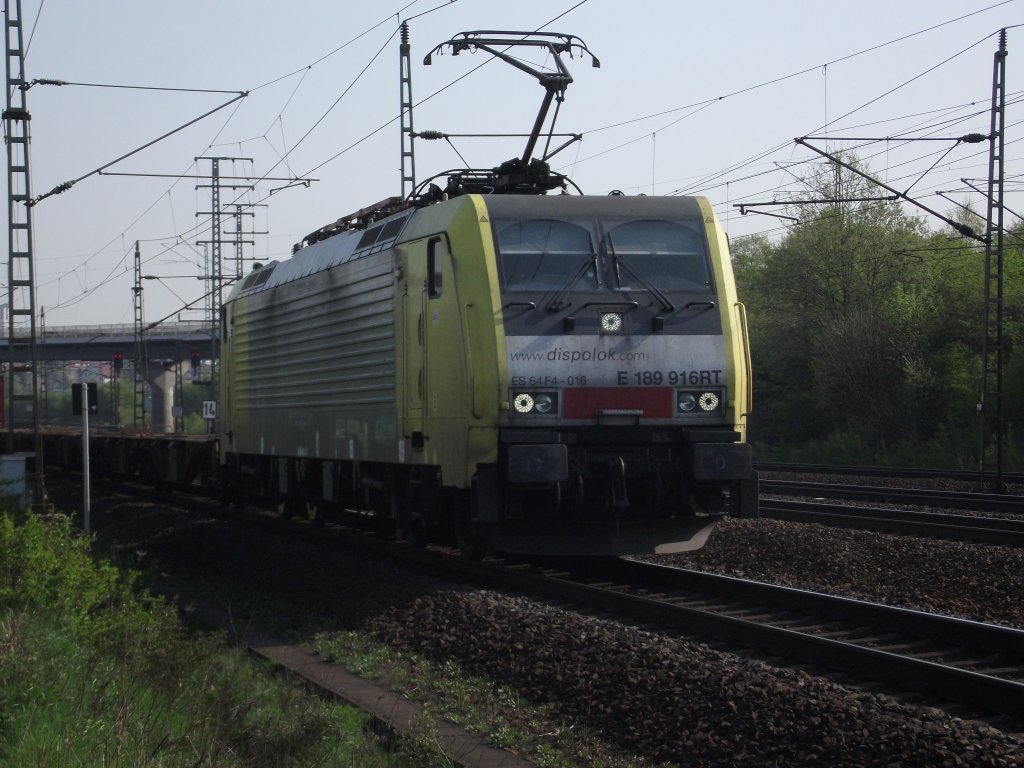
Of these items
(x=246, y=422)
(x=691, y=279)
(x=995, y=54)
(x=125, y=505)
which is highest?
(x=995, y=54)

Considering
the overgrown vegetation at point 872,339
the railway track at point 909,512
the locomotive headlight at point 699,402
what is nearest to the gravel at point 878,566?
the railway track at point 909,512

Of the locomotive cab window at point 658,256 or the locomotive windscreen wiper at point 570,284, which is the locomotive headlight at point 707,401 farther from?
the locomotive windscreen wiper at point 570,284

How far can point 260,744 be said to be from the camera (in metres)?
6.41

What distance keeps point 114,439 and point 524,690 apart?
26.0 metres

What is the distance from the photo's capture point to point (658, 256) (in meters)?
11.3

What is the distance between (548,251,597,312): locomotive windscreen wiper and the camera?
10.8 m

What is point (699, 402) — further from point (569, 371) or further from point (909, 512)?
point (909, 512)

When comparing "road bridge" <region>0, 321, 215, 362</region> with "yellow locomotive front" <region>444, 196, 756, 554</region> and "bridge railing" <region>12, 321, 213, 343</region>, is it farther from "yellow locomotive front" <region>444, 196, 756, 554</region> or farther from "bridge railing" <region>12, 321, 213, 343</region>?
"yellow locomotive front" <region>444, 196, 756, 554</region>

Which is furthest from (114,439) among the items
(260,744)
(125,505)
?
(260,744)

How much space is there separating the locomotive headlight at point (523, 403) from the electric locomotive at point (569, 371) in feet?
0.10

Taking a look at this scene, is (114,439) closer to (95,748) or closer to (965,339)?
(965,339)

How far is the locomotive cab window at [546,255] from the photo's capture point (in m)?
10.8

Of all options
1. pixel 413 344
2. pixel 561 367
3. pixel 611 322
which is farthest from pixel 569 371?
pixel 413 344

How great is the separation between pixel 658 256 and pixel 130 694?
650cm
